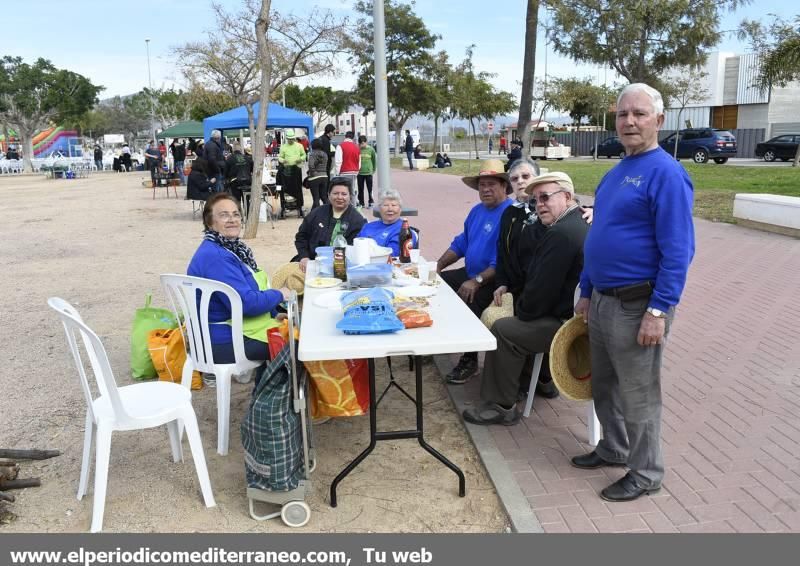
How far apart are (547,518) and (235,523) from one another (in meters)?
1.40

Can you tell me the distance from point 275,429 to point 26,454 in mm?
1695

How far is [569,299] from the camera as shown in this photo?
12.1 feet

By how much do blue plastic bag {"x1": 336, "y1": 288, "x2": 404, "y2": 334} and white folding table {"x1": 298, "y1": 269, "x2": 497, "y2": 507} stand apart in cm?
3

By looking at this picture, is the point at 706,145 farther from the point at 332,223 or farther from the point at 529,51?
the point at 332,223

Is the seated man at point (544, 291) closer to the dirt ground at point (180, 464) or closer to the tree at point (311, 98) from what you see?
the dirt ground at point (180, 464)

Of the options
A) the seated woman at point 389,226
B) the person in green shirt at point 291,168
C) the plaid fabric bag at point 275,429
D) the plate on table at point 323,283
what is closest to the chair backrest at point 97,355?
the plaid fabric bag at point 275,429

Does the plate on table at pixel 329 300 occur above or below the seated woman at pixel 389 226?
below

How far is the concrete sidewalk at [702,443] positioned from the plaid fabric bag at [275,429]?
1.01m

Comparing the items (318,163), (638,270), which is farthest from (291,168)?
(638,270)

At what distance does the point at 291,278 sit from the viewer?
500 cm

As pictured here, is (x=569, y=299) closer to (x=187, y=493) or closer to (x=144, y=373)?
(x=187, y=493)

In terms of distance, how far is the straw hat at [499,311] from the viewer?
412cm

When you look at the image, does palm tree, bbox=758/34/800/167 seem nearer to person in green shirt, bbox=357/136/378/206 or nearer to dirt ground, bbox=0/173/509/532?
person in green shirt, bbox=357/136/378/206

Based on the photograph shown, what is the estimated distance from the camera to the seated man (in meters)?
3.52
